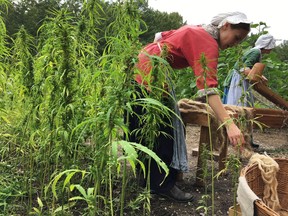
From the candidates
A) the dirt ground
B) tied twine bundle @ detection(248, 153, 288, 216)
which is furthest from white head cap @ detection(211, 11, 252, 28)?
the dirt ground

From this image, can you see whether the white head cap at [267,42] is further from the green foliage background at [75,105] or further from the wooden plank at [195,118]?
the green foliage background at [75,105]

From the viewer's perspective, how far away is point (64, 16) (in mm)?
1848

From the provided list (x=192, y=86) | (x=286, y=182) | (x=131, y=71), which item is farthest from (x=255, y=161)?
(x=192, y=86)

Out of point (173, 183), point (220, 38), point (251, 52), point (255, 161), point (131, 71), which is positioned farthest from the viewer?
point (251, 52)

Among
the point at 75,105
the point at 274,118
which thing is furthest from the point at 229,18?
the point at 274,118

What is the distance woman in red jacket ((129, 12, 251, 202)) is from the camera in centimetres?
213

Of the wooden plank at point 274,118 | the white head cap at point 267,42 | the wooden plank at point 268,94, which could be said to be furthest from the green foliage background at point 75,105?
the white head cap at point 267,42

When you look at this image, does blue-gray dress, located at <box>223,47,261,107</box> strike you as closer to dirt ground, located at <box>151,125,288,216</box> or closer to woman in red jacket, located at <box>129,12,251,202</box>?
dirt ground, located at <box>151,125,288,216</box>

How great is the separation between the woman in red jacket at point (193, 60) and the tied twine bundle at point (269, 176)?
0.56 feet

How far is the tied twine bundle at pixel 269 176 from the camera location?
198cm

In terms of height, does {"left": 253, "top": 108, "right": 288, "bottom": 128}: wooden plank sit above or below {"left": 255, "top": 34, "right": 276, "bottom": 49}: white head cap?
below

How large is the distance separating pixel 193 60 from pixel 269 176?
0.85 m

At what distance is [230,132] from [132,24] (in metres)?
0.84

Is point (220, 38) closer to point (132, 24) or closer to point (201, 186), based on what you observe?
point (132, 24)
